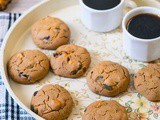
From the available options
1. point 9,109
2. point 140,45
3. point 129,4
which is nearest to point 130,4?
point 129,4

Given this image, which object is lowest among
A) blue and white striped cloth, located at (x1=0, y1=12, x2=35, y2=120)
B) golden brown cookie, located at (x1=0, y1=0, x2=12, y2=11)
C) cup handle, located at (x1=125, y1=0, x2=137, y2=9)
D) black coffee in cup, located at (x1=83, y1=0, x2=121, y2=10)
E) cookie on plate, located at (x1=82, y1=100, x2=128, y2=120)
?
blue and white striped cloth, located at (x1=0, y1=12, x2=35, y2=120)

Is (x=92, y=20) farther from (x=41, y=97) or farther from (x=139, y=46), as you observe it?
(x=41, y=97)

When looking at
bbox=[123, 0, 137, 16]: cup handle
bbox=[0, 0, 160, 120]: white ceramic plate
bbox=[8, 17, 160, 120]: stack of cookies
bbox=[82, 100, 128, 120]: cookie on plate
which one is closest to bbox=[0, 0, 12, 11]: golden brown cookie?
bbox=[0, 0, 160, 120]: white ceramic plate

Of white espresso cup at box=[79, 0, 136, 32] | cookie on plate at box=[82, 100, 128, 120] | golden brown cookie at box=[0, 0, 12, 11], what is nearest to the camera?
cookie on plate at box=[82, 100, 128, 120]

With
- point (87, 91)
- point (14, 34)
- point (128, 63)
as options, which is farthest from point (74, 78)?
point (14, 34)

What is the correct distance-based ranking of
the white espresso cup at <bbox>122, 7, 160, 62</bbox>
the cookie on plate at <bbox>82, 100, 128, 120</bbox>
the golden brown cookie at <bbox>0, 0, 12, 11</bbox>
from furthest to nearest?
the golden brown cookie at <bbox>0, 0, 12, 11</bbox> → the white espresso cup at <bbox>122, 7, 160, 62</bbox> → the cookie on plate at <bbox>82, 100, 128, 120</bbox>

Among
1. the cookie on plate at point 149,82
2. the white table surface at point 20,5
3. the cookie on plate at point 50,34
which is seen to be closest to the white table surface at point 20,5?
the white table surface at point 20,5

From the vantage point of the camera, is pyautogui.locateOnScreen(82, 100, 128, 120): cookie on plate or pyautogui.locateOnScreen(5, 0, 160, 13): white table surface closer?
pyautogui.locateOnScreen(82, 100, 128, 120): cookie on plate

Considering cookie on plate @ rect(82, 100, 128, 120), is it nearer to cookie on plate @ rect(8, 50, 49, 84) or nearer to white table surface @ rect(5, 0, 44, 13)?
cookie on plate @ rect(8, 50, 49, 84)
